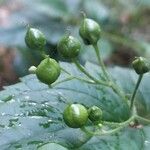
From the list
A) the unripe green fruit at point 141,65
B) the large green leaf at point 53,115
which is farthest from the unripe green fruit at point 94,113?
the unripe green fruit at point 141,65

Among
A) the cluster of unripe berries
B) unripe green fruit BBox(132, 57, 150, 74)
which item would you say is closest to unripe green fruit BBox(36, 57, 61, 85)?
the cluster of unripe berries

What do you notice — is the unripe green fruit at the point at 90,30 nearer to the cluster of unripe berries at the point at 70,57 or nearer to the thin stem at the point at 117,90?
the cluster of unripe berries at the point at 70,57

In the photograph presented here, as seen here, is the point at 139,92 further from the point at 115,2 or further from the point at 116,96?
the point at 115,2

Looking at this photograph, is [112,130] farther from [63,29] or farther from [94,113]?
[63,29]

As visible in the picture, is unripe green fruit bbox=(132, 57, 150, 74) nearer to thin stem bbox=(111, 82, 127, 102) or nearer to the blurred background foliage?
thin stem bbox=(111, 82, 127, 102)

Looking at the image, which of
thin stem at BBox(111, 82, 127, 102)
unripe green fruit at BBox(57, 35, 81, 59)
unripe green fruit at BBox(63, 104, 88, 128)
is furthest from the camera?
thin stem at BBox(111, 82, 127, 102)

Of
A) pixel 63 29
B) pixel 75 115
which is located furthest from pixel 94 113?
pixel 63 29
